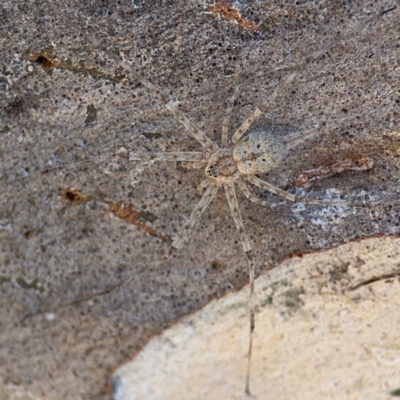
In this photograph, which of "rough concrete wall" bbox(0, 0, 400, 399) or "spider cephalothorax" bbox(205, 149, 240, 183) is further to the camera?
"spider cephalothorax" bbox(205, 149, 240, 183)

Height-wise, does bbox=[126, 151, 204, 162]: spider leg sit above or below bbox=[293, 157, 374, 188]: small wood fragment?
above

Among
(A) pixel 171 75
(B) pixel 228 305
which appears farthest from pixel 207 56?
(B) pixel 228 305

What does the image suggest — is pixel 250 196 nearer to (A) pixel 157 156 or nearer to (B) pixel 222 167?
(B) pixel 222 167

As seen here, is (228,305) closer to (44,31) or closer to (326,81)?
(326,81)

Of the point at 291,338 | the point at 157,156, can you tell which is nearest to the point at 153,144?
the point at 157,156

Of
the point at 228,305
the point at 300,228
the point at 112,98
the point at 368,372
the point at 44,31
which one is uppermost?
the point at 44,31

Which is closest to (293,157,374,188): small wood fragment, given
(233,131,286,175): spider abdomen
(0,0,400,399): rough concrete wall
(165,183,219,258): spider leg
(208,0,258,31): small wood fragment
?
(0,0,400,399): rough concrete wall

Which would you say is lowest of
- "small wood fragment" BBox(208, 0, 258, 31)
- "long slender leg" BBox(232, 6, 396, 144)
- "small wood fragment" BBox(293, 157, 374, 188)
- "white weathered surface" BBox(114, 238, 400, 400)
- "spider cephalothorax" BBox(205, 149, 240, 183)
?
"white weathered surface" BBox(114, 238, 400, 400)

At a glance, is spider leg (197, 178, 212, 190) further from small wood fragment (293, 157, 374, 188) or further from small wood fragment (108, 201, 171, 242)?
small wood fragment (293, 157, 374, 188)
